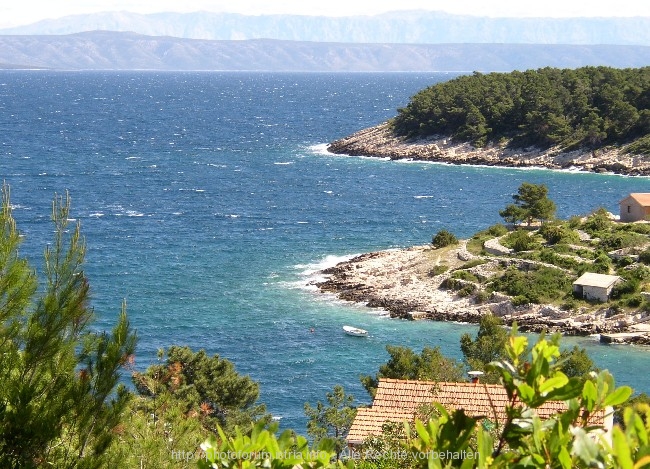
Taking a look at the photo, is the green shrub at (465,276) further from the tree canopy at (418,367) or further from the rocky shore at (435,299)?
the tree canopy at (418,367)

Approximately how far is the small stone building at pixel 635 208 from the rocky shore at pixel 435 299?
9.67m

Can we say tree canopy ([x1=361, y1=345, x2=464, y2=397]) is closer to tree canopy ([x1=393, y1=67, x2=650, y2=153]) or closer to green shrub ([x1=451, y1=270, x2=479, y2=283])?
green shrub ([x1=451, y1=270, x2=479, y2=283])

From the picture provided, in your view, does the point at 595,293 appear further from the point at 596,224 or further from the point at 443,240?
the point at 443,240

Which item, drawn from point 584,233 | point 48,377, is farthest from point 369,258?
point 48,377

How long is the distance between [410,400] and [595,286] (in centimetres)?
2654

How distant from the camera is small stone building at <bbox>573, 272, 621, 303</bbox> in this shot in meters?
42.2

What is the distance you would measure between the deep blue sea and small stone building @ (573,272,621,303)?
4.02 m

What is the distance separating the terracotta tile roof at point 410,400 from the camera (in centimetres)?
1691

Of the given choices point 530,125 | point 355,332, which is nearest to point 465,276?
point 355,332

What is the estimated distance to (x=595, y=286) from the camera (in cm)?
4244

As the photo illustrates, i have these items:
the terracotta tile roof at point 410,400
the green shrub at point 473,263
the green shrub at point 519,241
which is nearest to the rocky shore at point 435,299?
the green shrub at point 473,263

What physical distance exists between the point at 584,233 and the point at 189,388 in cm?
3297

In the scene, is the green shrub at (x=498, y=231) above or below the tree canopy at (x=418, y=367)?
below

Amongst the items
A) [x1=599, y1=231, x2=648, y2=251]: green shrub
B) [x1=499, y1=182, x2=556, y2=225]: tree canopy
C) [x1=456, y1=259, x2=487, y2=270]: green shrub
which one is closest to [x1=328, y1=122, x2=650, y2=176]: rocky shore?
[x1=499, y1=182, x2=556, y2=225]: tree canopy
